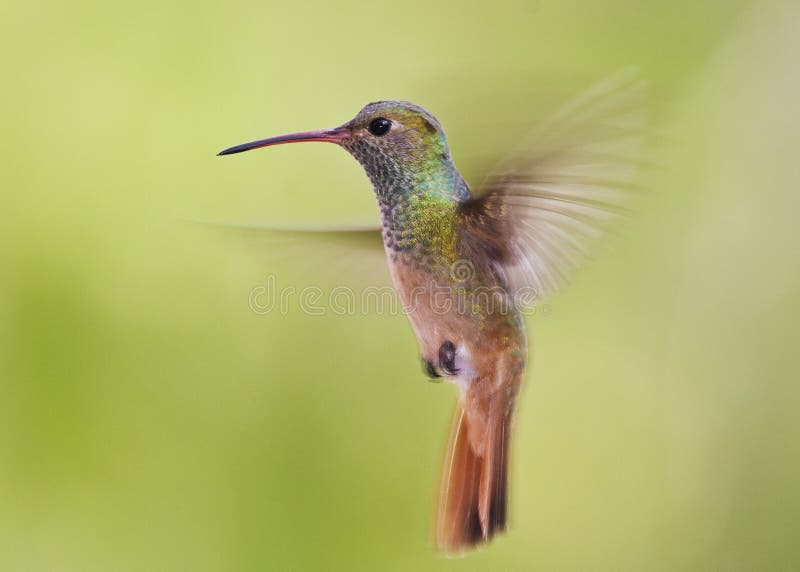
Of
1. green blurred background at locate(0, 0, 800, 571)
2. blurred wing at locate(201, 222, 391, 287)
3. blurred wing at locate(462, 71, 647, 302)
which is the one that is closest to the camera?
blurred wing at locate(462, 71, 647, 302)

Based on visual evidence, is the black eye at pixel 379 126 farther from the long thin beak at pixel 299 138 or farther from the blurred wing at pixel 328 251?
the blurred wing at pixel 328 251

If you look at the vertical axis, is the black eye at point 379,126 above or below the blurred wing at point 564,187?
above

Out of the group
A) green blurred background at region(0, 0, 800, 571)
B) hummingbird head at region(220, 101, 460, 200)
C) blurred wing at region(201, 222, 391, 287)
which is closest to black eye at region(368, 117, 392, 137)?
hummingbird head at region(220, 101, 460, 200)

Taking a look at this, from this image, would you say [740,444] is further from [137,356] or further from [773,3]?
[137,356]

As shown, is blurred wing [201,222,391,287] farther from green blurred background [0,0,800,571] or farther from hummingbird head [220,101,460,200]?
green blurred background [0,0,800,571]

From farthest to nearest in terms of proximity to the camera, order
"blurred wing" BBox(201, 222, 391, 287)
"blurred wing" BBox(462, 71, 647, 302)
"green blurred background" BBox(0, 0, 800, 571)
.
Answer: "green blurred background" BBox(0, 0, 800, 571)
"blurred wing" BBox(201, 222, 391, 287)
"blurred wing" BBox(462, 71, 647, 302)

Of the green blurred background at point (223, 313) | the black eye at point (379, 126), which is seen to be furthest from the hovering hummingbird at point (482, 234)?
the green blurred background at point (223, 313)

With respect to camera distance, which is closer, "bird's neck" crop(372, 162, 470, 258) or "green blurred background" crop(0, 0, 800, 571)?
"bird's neck" crop(372, 162, 470, 258)

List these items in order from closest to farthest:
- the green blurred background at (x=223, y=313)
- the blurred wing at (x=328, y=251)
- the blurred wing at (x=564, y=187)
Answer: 1. the blurred wing at (x=564, y=187)
2. the blurred wing at (x=328, y=251)
3. the green blurred background at (x=223, y=313)
